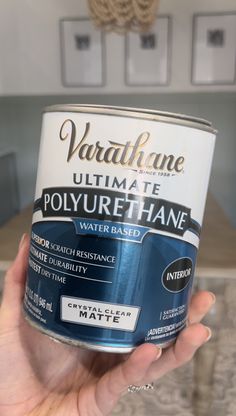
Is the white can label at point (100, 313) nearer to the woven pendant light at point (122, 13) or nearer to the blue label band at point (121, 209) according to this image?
the blue label band at point (121, 209)

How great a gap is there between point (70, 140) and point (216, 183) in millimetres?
1452

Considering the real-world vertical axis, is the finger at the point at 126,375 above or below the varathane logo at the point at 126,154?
below

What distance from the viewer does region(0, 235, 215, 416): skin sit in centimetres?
47

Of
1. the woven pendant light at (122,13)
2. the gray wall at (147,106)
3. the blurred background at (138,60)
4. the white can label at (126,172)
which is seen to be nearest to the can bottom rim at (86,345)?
the white can label at (126,172)

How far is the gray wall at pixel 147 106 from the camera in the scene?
5.36ft

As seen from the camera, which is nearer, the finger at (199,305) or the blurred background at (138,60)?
the finger at (199,305)

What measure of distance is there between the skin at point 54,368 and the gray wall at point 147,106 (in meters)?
1.22

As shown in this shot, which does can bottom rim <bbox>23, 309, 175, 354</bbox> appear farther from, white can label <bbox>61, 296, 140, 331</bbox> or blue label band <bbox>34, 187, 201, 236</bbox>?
blue label band <bbox>34, 187, 201, 236</bbox>

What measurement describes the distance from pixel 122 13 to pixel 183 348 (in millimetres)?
792

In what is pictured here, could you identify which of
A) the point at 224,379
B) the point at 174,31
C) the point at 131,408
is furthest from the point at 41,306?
the point at 174,31

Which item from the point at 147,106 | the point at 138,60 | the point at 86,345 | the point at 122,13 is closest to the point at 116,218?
the point at 86,345

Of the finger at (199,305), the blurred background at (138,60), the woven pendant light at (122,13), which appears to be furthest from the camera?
the blurred background at (138,60)

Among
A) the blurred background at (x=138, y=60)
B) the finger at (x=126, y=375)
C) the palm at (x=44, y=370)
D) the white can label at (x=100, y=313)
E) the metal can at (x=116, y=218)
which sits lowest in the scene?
the palm at (x=44, y=370)

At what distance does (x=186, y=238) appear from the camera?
420 mm
